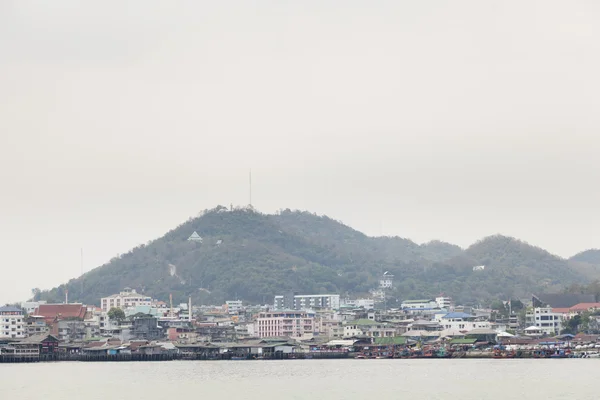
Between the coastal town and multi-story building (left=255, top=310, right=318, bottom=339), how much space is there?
0.37ft

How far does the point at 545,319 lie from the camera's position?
471 feet

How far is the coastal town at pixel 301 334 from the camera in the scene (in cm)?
11975

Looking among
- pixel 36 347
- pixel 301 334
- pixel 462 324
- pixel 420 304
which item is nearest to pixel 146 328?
pixel 301 334

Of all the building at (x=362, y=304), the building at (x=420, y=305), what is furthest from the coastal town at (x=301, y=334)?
the building at (x=362, y=304)

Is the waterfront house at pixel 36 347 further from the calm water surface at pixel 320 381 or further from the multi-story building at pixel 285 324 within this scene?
the multi-story building at pixel 285 324

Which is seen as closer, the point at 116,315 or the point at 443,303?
the point at 116,315

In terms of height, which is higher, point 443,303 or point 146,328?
point 443,303

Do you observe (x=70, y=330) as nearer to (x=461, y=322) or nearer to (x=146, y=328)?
(x=146, y=328)

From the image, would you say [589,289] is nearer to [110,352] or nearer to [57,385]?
[110,352]

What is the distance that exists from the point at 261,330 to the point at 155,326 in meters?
12.5

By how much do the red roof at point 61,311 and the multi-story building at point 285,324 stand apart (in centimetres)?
2228

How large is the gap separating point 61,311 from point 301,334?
106 feet

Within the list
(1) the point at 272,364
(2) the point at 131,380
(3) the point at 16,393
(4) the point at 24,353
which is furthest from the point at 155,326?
(3) the point at 16,393

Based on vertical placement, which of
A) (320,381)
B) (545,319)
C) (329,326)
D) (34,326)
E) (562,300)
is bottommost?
(320,381)
